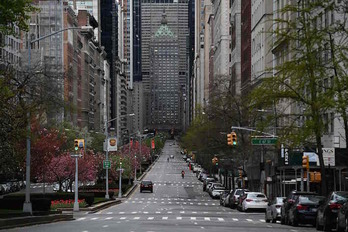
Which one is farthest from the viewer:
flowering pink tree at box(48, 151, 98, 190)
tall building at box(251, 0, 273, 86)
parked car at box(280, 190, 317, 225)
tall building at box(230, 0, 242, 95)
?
tall building at box(230, 0, 242, 95)

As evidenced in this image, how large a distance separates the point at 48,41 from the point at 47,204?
91587 mm

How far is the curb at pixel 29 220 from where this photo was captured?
3610 centimetres

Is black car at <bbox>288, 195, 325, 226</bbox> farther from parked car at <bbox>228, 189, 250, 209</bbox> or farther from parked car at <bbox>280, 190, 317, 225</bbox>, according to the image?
parked car at <bbox>228, 189, 250, 209</bbox>

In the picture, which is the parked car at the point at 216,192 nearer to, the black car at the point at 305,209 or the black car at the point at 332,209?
the black car at the point at 305,209

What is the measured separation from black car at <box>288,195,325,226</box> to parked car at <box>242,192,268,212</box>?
2180cm

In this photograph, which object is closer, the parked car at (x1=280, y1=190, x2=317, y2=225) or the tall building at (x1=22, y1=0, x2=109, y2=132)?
the parked car at (x1=280, y1=190, x2=317, y2=225)

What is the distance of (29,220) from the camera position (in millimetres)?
40531

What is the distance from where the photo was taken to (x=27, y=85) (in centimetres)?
4053

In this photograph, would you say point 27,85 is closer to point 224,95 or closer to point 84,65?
point 224,95

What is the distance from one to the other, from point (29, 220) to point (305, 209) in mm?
12567

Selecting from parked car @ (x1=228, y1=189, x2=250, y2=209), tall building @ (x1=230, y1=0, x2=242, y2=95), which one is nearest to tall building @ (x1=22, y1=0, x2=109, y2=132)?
tall building @ (x1=230, y1=0, x2=242, y2=95)

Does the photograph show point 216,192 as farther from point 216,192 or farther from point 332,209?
point 332,209

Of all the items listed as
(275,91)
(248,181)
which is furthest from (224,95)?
(275,91)

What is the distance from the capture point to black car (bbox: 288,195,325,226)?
131 feet
